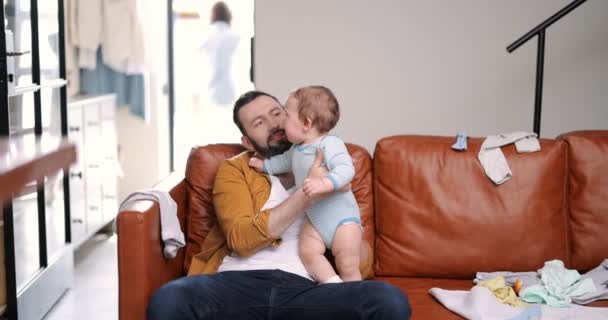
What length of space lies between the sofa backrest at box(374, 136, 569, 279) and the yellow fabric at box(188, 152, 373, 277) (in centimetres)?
16

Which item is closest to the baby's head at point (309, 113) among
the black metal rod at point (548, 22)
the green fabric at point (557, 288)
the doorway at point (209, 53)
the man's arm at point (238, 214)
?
the man's arm at point (238, 214)

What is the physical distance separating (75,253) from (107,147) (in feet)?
2.40

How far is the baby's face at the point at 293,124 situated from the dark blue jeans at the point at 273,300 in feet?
1.43

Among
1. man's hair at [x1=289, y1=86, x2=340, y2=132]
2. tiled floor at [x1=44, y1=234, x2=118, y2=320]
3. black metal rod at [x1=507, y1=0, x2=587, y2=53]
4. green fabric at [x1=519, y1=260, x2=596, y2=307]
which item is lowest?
tiled floor at [x1=44, y1=234, x2=118, y2=320]

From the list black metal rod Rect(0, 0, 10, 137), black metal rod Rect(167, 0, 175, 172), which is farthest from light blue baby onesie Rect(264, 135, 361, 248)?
black metal rod Rect(167, 0, 175, 172)

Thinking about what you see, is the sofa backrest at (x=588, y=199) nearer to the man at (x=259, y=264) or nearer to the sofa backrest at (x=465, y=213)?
the sofa backrest at (x=465, y=213)

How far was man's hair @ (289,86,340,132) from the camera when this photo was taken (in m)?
2.42

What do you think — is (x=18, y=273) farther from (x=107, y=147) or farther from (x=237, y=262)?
(x=107, y=147)

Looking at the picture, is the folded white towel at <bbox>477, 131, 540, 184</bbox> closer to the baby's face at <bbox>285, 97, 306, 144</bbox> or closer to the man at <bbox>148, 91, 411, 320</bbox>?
the man at <bbox>148, 91, 411, 320</bbox>

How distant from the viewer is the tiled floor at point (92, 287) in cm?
Answer: 353

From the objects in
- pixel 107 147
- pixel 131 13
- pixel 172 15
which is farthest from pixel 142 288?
pixel 172 15

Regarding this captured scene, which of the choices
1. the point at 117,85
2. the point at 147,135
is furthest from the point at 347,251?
the point at 147,135

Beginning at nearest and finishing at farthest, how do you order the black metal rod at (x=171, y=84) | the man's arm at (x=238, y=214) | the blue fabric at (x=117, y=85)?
the man's arm at (x=238, y=214) → the blue fabric at (x=117, y=85) → the black metal rod at (x=171, y=84)

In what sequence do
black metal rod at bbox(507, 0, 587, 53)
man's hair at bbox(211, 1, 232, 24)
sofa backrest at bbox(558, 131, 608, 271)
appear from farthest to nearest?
man's hair at bbox(211, 1, 232, 24)
black metal rod at bbox(507, 0, 587, 53)
sofa backrest at bbox(558, 131, 608, 271)
